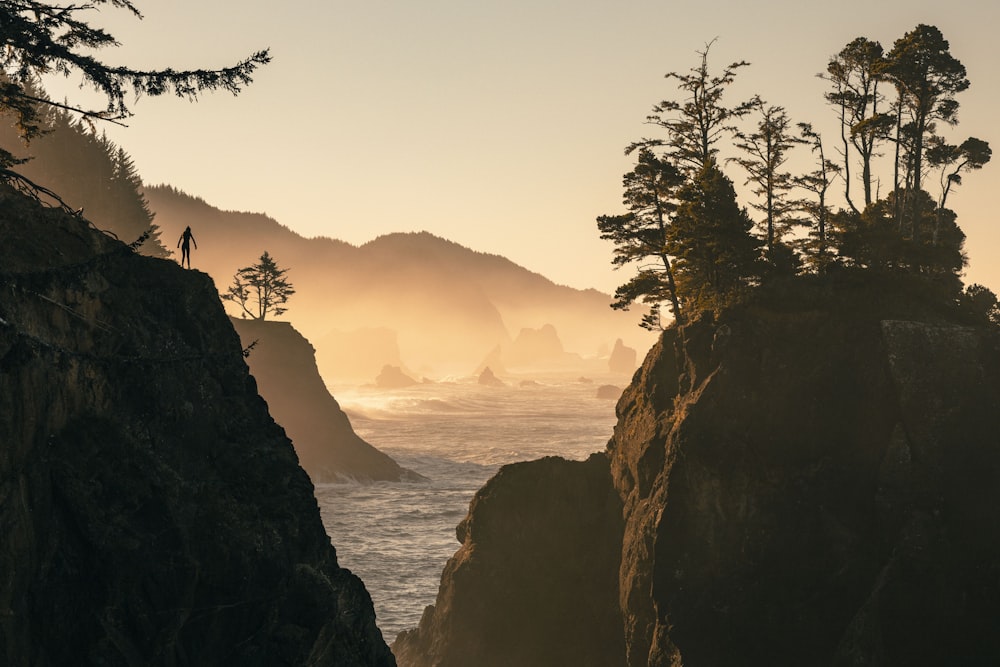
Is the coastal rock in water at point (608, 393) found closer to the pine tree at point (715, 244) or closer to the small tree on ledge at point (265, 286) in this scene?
the small tree on ledge at point (265, 286)

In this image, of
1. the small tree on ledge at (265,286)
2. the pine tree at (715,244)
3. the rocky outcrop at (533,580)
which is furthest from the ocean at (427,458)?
the pine tree at (715,244)

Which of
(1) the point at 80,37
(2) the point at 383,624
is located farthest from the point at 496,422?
(1) the point at 80,37

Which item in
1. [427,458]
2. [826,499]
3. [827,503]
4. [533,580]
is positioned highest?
[826,499]

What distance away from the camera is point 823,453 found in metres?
30.9

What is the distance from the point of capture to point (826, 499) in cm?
3020

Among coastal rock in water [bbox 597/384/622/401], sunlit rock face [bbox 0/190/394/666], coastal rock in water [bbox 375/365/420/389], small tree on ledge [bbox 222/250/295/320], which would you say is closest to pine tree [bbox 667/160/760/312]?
sunlit rock face [bbox 0/190/394/666]

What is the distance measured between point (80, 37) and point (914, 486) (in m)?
29.0

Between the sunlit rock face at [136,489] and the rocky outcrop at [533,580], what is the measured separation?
17920mm

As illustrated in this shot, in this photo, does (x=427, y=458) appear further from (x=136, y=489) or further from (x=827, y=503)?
(x=136, y=489)

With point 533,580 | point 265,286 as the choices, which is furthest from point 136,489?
point 265,286

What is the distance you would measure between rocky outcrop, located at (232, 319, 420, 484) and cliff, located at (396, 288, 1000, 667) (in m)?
51.9

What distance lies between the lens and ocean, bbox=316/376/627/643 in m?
51.5

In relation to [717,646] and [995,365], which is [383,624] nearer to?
[717,646]

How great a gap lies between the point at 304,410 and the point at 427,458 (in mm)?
15819
